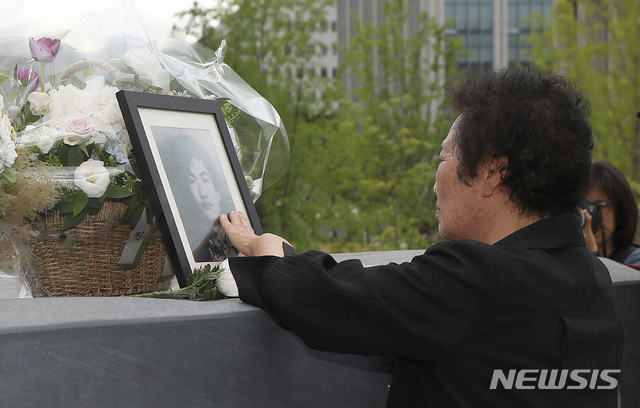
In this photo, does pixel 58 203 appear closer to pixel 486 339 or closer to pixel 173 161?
pixel 173 161

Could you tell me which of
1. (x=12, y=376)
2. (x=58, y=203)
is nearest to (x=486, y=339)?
(x=12, y=376)

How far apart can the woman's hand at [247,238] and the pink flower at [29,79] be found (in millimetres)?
620

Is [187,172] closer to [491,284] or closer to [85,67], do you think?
[85,67]

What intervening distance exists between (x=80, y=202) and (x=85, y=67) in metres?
0.44

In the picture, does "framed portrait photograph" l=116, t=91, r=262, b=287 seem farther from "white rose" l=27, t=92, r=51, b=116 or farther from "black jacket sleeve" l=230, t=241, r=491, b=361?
"black jacket sleeve" l=230, t=241, r=491, b=361

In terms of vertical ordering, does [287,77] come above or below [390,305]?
below

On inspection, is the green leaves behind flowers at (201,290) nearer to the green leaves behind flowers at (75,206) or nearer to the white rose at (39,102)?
the green leaves behind flowers at (75,206)

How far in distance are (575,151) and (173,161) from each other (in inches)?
40.8

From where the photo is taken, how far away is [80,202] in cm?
158

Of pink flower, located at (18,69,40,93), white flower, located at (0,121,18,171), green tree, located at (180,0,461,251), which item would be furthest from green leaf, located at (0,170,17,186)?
green tree, located at (180,0,461,251)

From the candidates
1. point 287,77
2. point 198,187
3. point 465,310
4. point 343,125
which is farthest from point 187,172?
point 343,125

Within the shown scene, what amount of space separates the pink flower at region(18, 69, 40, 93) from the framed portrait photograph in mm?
261

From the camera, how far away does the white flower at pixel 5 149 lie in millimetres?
1437

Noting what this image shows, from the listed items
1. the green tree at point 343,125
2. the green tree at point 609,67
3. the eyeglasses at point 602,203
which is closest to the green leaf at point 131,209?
the eyeglasses at point 602,203
